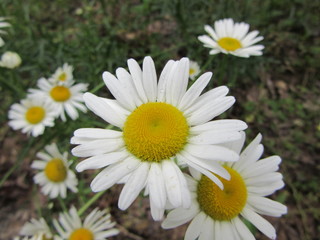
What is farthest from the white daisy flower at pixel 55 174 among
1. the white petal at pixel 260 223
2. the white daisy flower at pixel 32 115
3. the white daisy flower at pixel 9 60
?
the white petal at pixel 260 223

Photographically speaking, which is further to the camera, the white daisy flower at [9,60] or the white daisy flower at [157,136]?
the white daisy flower at [9,60]

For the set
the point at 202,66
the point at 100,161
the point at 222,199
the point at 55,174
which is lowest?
the point at 55,174

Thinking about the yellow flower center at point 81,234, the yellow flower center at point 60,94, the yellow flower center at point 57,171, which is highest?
the yellow flower center at point 60,94

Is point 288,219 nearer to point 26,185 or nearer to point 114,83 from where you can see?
point 114,83

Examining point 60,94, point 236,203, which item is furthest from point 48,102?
point 236,203

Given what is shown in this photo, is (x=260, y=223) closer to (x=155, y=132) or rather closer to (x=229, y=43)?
(x=155, y=132)

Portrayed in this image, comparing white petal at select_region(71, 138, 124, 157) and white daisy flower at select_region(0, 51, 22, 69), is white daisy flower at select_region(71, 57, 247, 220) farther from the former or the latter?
white daisy flower at select_region(0, 51, 22, 69)

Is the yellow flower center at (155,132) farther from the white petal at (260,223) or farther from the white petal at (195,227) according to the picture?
the white petal at (260,223)
